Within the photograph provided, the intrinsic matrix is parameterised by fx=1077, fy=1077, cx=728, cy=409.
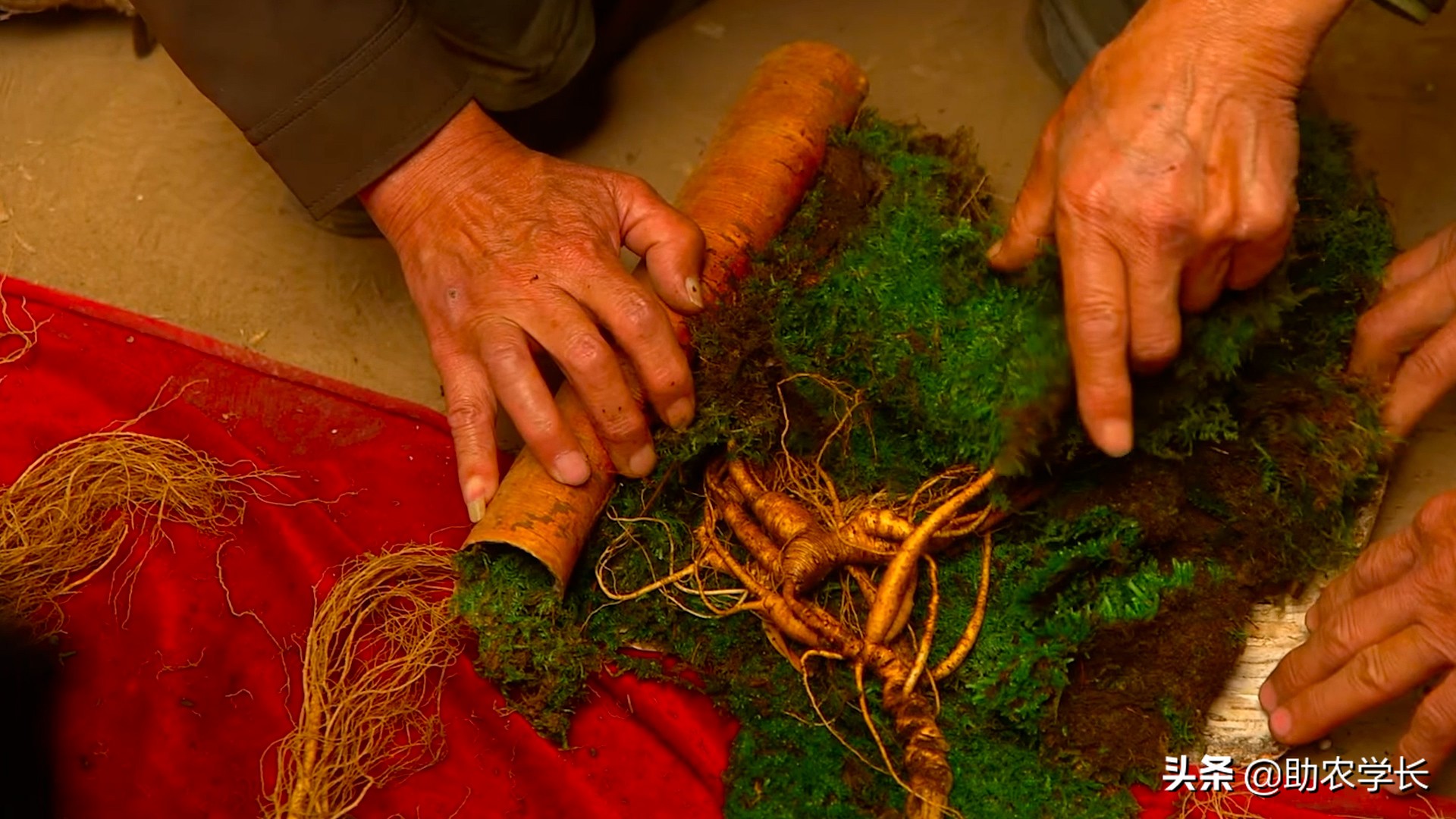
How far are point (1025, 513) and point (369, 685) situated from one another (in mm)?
1020

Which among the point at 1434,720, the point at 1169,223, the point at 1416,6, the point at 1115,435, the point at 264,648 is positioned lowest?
the point at 264,648

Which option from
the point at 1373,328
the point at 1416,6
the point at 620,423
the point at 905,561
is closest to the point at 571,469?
the point at 620,423

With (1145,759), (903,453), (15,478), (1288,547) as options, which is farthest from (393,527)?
(1288,547)

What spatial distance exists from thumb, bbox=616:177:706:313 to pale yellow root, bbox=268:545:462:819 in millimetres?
552

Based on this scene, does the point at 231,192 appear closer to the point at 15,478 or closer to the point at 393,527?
the point at 15,478

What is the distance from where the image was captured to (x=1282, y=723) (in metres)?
1.57

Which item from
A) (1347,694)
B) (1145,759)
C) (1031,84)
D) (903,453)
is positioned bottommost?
(1145,759)

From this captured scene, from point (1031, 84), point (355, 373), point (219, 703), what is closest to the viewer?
point (219, 703)

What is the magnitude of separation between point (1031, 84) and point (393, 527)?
156cm

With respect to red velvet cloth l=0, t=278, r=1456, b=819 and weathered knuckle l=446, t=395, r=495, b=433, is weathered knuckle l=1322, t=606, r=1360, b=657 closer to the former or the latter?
red velvet cloth l=0, t=278, r=1456, b=819

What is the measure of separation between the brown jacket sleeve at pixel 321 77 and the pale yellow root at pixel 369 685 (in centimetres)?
60

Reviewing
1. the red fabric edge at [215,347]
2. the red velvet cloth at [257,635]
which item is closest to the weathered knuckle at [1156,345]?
the red velvet cloth at [257,635]

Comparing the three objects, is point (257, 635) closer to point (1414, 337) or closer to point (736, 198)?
point (736, 198)

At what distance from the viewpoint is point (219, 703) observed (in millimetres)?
1638
